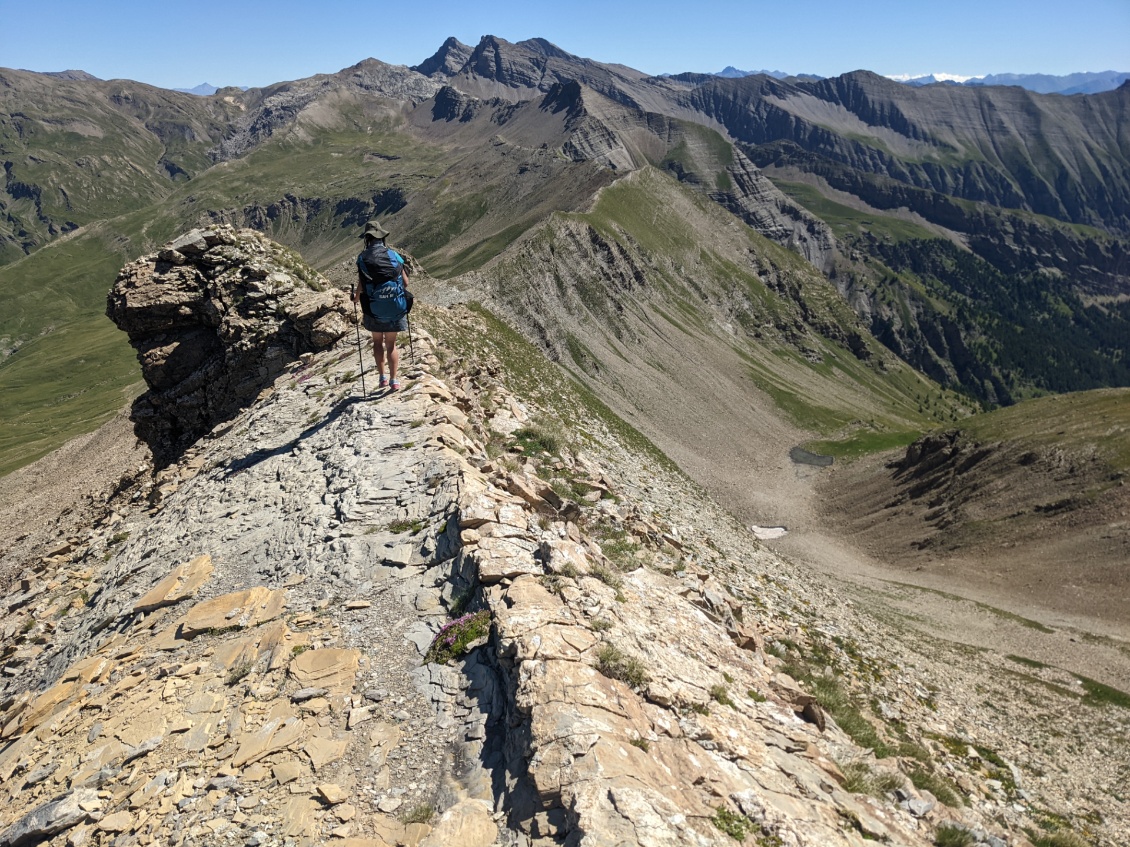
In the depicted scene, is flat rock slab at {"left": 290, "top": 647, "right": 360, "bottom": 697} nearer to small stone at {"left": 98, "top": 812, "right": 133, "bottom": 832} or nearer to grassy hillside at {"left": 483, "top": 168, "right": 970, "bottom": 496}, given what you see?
small stone at {"left": 98, "top": 812, "right": 133, "bottom": 832}

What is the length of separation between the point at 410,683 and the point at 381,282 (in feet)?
42.6

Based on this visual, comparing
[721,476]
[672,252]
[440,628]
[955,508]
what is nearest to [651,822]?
[440,628]

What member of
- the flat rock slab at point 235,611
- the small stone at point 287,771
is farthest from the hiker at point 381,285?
the small stone at point 287,771

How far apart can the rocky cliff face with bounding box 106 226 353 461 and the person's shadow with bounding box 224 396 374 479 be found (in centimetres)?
810

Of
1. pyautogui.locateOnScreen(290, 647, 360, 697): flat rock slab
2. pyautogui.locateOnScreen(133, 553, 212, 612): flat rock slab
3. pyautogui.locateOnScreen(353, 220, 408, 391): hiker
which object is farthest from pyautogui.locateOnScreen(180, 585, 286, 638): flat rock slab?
pyautogui.locateOnScreen(353, 220, 408, 391): hiker

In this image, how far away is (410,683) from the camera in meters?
9.88

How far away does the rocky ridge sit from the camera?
7887mm

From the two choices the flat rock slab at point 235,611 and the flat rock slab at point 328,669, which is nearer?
the flat rock slab at point 328,669

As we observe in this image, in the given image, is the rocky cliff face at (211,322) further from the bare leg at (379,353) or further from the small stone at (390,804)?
the small stone at (390,804)

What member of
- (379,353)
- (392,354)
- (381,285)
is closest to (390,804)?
(381,285)

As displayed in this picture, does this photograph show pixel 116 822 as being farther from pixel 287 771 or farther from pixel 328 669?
pixel 328 669

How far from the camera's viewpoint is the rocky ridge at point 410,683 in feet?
25.9

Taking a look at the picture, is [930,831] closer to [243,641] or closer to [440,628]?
[440,628]

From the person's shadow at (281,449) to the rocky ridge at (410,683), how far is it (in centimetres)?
15
